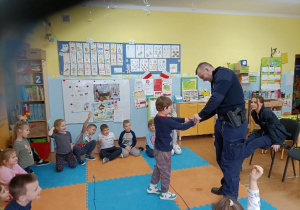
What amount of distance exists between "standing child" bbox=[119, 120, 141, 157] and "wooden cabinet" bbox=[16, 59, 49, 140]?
1.78 metres

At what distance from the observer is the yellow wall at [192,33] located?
17.0 feet

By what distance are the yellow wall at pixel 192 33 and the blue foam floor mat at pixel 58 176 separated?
2430 millimetres

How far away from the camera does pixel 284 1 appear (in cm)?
546

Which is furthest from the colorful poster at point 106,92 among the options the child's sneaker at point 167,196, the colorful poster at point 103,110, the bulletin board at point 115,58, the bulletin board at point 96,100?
the child's sneaker at point 167,196

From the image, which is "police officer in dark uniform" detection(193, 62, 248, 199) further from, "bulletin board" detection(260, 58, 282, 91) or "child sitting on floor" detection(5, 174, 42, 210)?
"bulletin board" detection(260, 58, 282, 91)

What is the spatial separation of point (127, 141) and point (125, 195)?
1.77 m

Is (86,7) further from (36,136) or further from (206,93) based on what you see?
(206,93)

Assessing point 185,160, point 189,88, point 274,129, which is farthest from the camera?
point 189,88

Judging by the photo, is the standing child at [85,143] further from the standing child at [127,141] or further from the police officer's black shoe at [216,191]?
the police officer's black shoe at [216,191]

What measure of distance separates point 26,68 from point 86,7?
82.8 inches

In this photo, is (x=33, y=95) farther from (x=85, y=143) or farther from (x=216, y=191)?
(x=216, y=191)

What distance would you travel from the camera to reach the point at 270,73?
6703 millimetres

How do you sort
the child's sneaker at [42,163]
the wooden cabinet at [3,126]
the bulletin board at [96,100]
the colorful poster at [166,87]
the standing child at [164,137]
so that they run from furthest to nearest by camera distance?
the colorful poster at [166,87] < the bulletin board at [96,100] < the child's sneaker at [42,163] < the wooden cabinet at [3,126] < the standing child at [164,137]

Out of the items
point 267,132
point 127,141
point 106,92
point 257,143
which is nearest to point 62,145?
point 127,141
